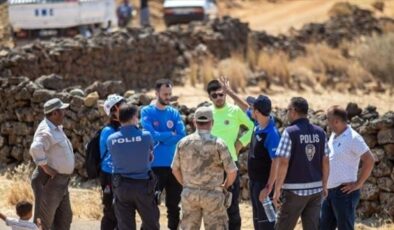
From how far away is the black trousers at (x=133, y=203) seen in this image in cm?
928

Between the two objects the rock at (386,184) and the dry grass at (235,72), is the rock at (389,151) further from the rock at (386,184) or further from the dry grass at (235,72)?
the dry grass at (235,72)

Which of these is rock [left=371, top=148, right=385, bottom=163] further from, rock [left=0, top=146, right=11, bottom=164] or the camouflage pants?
rock [left=0, top=146, right=11, bottom=164]

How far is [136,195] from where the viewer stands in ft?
30.5

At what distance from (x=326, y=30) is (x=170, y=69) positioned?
29.7 feet

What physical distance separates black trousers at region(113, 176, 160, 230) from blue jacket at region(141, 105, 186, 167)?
49.0 inches

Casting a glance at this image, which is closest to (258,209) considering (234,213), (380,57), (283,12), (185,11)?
(234,213)

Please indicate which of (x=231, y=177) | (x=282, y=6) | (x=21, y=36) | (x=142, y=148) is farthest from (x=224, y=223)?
(x=282, y=6)

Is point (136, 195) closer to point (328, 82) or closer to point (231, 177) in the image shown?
point (231, 177)

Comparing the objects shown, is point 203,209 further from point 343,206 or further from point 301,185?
point 343,206

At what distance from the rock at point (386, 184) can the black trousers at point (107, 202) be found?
3.34m

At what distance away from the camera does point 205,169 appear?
29.8 feet

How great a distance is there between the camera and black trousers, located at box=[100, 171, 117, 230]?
998 cm

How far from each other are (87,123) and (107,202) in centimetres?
390

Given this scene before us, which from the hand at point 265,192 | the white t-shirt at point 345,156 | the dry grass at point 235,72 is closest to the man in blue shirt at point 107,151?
the hand at point 265,192
